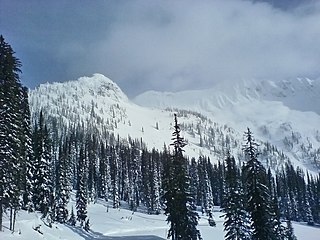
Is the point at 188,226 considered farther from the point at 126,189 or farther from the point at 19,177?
the point at 126,189

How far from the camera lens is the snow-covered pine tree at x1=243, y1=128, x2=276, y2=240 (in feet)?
140

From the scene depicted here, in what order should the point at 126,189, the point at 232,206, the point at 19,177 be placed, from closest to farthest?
the point at 19,177, the point at 232,206, the point at 126,189

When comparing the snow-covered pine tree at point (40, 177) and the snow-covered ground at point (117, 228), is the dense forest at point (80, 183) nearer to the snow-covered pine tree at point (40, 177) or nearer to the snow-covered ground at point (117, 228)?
the snow-covered pine tree at point (40, 177)

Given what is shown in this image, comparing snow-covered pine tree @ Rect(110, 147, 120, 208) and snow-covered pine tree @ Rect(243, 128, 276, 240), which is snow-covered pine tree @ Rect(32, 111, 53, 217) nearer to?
snow-covered pine tree @ Rect(243, 128, 276, 240)

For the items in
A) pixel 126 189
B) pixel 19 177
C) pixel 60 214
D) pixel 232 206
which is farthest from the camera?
pixel 126 189

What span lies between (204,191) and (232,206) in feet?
272

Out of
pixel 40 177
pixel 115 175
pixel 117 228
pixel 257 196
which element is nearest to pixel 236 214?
pixel 257 196

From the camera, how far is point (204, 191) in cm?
13312

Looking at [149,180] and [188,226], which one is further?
[149,180]

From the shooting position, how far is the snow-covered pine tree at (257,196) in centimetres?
4266

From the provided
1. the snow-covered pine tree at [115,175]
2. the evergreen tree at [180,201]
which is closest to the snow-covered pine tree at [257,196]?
the evergreen tree at [180,201]

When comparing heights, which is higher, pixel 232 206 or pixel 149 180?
pixel 149 180

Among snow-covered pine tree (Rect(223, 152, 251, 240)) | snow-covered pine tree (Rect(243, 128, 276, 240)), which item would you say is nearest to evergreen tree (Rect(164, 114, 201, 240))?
snow-covered pine tree (Rect(223, 152, 251, 240))

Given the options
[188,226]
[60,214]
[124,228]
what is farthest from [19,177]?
[124,228]
